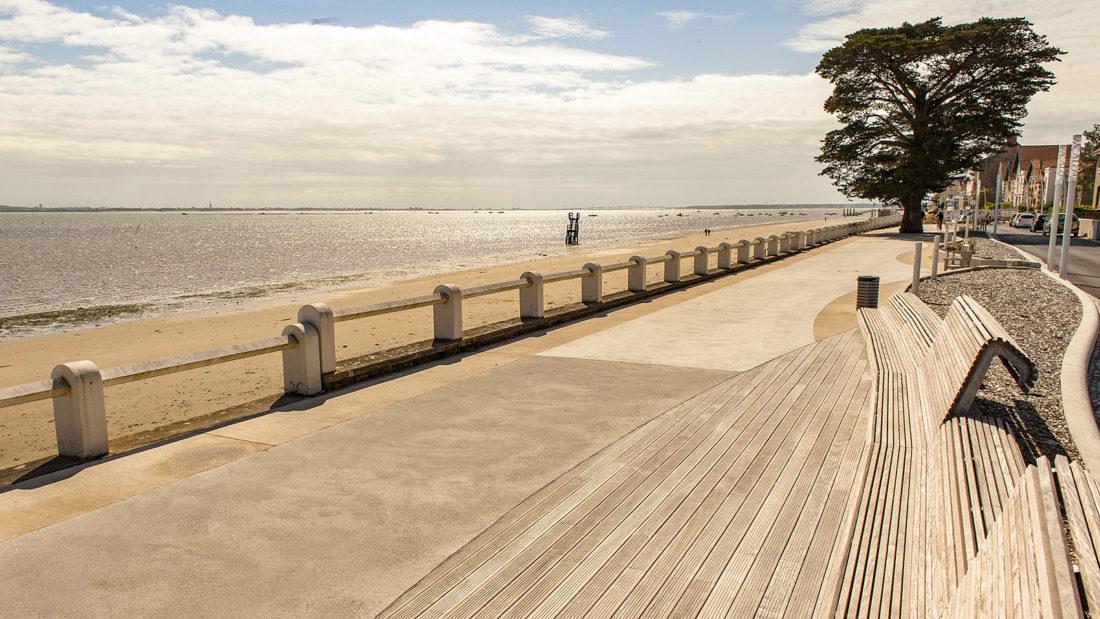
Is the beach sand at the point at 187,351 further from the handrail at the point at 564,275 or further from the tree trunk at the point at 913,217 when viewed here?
the tree trunk at the point at 913,217

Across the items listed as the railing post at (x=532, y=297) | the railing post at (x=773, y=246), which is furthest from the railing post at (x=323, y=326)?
the railing post at (x=773, y=246)

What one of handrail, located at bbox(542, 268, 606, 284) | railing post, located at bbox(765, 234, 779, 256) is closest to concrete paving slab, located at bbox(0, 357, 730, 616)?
handrail, located at bbox(542, 268, 606, 284)

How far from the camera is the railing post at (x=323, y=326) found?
7141mm

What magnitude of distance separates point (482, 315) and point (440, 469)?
11641 mm

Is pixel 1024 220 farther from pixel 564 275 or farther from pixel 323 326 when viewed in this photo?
pixel 323 326

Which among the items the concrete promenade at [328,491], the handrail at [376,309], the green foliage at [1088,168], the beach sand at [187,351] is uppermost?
the green foliage at [1088,168]

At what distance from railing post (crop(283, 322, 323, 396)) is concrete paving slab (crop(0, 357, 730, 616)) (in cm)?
56

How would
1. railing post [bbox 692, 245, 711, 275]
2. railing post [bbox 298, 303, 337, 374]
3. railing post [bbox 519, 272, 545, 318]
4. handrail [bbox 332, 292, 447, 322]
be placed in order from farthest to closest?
railing post [bbox 692, 245, 711, 275], railing post [bbox 519, 272, 545, 318], handrail [bbox 332, 292, 447, 322], railing post [bbox 298, 303, 337, 374]

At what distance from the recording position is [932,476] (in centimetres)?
400

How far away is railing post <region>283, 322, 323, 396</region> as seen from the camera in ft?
22.9

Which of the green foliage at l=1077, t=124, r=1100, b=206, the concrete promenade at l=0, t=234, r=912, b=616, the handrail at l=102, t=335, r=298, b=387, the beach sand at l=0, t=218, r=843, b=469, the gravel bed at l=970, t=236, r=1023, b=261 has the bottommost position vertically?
the beach sand at l=0, t=218, r=843, b=469

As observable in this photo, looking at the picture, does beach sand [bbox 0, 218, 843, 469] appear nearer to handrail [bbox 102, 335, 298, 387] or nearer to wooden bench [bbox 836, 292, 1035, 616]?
handrail [bbox 102, 335, 298, 387]

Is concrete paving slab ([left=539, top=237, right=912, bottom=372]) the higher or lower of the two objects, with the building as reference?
lower

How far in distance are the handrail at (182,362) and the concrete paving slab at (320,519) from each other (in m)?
0.86
